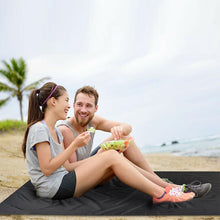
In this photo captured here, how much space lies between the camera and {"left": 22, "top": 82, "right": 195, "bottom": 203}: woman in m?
2.75

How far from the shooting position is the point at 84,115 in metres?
3.51

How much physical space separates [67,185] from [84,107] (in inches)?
39.5

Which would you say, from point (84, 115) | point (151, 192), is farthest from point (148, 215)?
point (84, 115)

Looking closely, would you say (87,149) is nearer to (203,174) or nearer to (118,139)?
(118,139)

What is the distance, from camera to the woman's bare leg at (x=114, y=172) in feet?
9.20

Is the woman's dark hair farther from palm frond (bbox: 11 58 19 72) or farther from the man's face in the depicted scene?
palm frond (bbox: 11 58 19 72)

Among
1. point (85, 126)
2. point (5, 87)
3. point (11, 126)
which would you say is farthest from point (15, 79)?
point (85, 126)

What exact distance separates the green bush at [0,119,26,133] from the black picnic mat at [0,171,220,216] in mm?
10295

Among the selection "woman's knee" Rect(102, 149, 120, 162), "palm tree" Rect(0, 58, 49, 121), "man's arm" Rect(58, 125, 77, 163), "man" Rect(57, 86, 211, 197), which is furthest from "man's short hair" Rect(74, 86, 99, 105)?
"palm tree" Rect(0, 58, 49, 121)

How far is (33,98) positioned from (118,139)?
3.65 ft

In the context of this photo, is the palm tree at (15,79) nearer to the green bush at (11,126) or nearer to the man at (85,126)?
the green bush at (11,126)

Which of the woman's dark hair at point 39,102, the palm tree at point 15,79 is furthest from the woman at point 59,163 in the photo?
the palm tree at point 15,79

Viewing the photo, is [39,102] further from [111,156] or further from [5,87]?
[5,87]

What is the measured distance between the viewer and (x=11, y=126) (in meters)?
13.4
